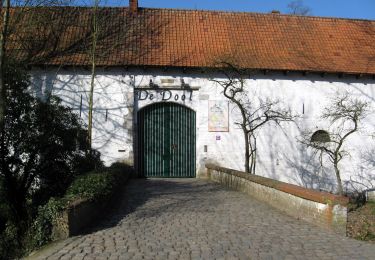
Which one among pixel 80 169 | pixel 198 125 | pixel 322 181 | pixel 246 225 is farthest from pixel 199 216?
pixel 322 181

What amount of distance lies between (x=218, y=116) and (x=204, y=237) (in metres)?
12.6

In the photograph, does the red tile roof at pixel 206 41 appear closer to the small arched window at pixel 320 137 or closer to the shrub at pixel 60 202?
the small arched window at pixel 320 137

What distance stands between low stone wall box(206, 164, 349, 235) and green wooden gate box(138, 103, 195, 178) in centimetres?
622

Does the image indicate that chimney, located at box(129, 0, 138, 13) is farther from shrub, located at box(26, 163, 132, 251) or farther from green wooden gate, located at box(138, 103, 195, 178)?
shrub, located at box(26, 163, 132, 251)

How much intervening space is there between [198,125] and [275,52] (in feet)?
15.7

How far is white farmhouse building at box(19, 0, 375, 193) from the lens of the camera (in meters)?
19.5

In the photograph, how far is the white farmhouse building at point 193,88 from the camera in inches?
768

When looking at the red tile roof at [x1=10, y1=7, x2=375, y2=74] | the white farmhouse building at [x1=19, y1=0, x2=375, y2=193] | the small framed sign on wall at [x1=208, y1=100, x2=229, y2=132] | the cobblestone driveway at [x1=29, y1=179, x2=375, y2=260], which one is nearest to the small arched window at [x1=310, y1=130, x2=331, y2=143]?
the white farmhouse building at [x1=19, y1=0, x2=375, y2=193]

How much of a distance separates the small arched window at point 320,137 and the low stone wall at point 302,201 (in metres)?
7.90

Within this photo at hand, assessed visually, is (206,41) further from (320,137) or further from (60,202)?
(60,202)

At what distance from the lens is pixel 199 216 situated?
31.7ft

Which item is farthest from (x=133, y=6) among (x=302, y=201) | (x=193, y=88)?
(x=302, y=201)

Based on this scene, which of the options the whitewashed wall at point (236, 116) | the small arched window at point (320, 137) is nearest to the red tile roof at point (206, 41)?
the whitewashed wall at point (236, 116)

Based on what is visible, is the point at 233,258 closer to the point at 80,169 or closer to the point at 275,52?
the point at 80,169
